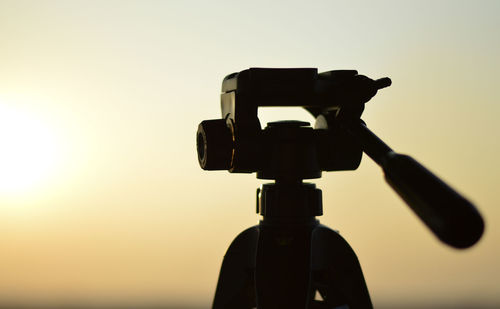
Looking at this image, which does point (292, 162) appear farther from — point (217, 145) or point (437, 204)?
point (437, 204)

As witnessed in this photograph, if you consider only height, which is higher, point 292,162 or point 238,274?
point 292,162

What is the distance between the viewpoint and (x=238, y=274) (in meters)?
0.57

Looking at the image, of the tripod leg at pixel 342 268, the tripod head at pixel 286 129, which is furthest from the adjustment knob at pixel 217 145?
the tripod leg at pixel 342 268

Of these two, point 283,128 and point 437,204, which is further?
point 283,128

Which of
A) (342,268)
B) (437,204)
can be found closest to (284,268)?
(342,268)

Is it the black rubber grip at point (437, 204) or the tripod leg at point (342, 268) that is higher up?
the black rubber grip at point (437, 204)

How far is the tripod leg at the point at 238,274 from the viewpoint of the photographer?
0.57 metres

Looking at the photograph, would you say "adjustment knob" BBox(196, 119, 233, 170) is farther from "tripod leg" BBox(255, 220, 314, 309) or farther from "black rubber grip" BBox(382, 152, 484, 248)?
"black rubber grip" BBox(382, 152, 484, 248)

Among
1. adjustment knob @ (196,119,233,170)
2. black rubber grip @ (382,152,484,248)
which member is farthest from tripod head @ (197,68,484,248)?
black rubber grip @ (382,152,484,248)

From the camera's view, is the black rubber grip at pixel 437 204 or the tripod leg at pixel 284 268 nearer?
the black rubber grip at pixel 437 204

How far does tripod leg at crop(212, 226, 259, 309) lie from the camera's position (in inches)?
22.3

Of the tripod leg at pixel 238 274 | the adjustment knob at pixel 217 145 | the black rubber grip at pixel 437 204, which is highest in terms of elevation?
the adjustment knob at pixel 217 145

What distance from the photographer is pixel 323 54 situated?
44.6 inches

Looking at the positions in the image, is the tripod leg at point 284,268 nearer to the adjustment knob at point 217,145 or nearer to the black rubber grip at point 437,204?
the adjustment knob at point 217,145
